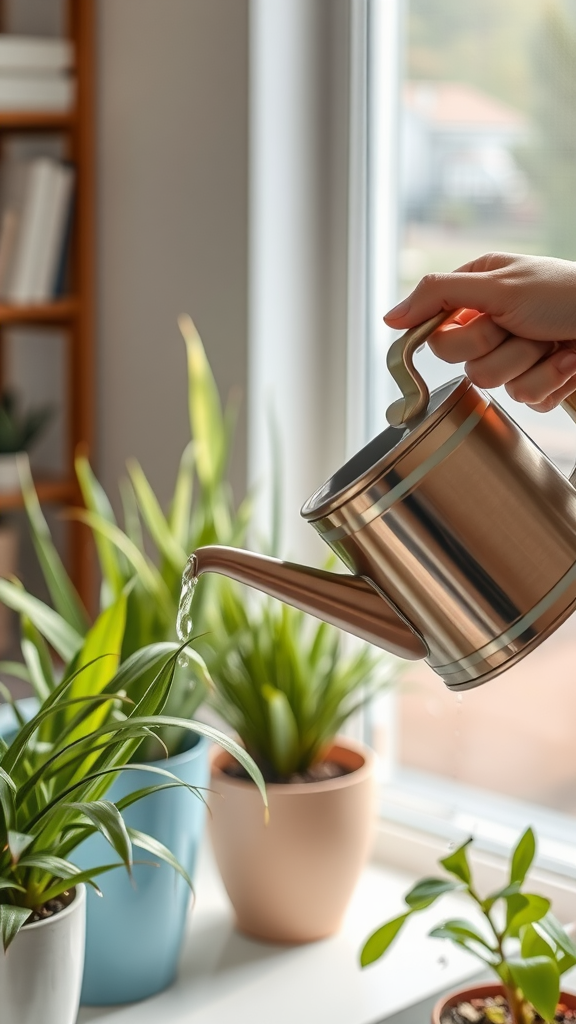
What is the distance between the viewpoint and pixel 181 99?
5.15 feet

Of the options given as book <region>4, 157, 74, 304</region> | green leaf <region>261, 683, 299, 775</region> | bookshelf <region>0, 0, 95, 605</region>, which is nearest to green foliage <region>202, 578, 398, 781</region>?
green leaf <region>261, 683, 299, 775</region>

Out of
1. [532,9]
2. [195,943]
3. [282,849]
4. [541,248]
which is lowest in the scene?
[195,943]

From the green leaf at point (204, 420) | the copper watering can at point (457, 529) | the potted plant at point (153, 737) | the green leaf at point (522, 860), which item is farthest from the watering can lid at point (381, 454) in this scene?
the green leaf at point (204, 420)

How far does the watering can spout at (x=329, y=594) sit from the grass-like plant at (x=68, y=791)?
0.07 m

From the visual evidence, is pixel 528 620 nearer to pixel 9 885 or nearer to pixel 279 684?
pixel 9 885

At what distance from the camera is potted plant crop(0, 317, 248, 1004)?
1.06 meters

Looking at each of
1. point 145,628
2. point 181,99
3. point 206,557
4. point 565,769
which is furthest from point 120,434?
point 206,557

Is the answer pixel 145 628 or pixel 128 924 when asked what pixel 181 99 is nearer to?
pixel 145 628

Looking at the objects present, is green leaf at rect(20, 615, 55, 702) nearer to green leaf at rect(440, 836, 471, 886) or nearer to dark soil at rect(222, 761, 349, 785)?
dark soil at rect(222, 761, 349, 785)

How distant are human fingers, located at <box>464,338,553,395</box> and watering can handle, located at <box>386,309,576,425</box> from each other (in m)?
0.03

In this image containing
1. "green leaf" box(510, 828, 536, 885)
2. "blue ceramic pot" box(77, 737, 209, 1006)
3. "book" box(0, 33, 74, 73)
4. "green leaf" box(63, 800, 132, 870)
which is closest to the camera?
"green leaf" box(63, 800, 132, 870)

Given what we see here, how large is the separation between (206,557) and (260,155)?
79 cm

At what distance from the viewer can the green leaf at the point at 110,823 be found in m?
0.72

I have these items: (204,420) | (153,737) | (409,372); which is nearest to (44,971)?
(153,737)
